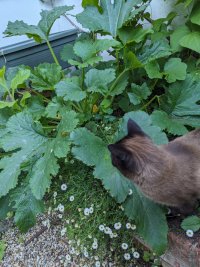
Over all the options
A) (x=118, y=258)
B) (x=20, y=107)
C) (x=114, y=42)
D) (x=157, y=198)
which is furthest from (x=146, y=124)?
(x=20, y=107)

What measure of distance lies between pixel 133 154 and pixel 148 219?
1.60ft

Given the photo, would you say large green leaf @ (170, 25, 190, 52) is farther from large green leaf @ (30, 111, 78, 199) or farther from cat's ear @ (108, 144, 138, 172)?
cat's ear @ (108, 144, 138, 172)

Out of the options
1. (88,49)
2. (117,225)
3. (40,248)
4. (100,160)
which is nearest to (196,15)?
(88,49)

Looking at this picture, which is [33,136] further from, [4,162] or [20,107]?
[20,107]

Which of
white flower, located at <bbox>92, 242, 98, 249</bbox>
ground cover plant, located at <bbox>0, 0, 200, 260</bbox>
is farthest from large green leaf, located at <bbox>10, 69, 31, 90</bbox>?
white flower, located at <bbox>92, 242, 98, 249</bbox>

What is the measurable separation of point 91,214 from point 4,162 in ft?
1.99

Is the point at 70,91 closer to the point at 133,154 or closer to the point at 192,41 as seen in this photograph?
the point at 133,154

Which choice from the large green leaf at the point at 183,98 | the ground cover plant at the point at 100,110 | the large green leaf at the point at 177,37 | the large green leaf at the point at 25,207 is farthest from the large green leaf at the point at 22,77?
the large green leaf at the point at 177,37

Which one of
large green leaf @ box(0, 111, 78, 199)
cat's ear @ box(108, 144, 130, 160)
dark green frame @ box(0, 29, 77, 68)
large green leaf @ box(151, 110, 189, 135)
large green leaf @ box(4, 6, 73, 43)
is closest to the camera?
cat's ear @ box(108, 144, 130, 160)

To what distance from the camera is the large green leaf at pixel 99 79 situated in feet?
6.43

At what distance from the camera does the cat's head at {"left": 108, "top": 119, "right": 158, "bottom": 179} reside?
133 cm

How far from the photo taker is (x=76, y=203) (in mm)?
2035

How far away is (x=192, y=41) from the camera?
2.11 m

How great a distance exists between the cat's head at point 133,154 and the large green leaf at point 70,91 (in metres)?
0.56
